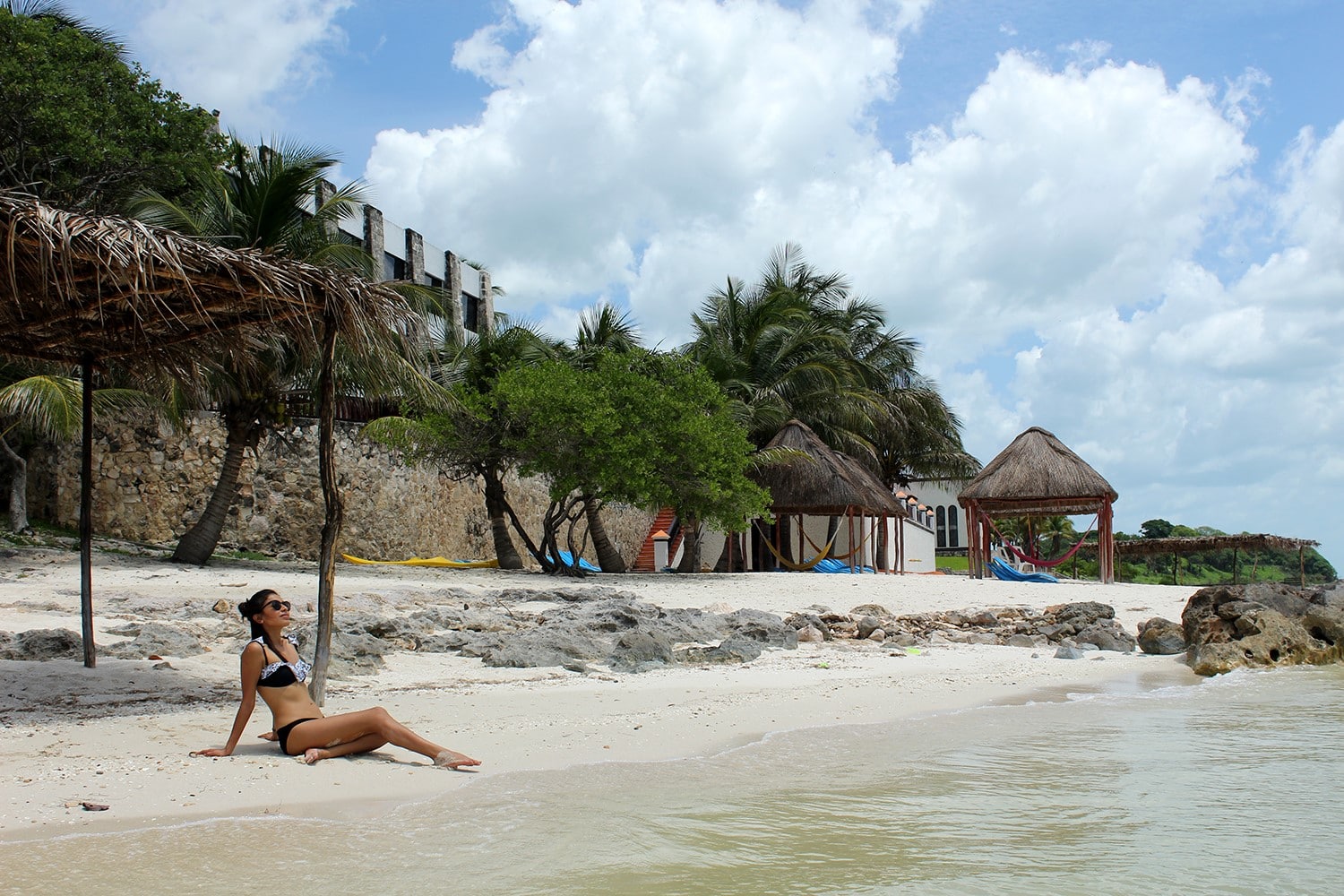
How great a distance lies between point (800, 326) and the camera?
1167 inches

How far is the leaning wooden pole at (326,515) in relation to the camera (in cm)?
661

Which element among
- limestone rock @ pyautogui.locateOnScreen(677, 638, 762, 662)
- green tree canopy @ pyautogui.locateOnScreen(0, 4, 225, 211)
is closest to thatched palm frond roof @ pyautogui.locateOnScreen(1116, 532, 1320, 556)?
limestone rock @ pyautogui.locateOnScreen(677, 638, 762, 662)

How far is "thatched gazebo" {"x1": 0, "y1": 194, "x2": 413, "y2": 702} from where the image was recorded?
580cm

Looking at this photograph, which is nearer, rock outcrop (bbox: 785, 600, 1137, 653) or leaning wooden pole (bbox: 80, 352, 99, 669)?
leaning wooden pole (bbox: 80, 352, 99, 669)

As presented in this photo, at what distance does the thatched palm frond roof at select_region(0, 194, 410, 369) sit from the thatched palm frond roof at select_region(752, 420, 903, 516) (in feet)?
53.2

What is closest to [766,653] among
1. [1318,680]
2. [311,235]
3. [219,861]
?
[1318,680]

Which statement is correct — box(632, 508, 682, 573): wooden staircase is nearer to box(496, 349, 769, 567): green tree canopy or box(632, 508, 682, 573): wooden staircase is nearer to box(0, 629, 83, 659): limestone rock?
box(496, 349, 769, 567): green tree canopy

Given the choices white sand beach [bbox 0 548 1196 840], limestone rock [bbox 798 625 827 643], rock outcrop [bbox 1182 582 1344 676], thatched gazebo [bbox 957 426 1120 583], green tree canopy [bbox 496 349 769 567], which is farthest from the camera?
thatched gazebo [bbox 957 426 1120 583]

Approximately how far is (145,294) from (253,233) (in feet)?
28.0

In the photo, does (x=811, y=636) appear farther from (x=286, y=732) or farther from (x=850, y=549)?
(x=850, y=549)

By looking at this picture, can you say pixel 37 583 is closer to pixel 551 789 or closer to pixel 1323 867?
pixel 551 789

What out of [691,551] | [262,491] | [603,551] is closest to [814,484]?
[691,551]

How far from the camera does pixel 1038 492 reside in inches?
844

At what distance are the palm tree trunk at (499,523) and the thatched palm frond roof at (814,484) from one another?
18.9 ft
